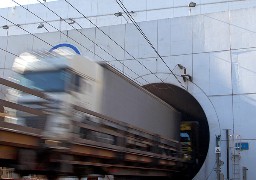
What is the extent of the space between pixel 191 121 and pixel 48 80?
1236cm

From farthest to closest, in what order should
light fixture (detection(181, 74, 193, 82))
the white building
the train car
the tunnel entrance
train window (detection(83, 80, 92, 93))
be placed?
light fixture (detection(181, 74, 193, 82)) < the tunnel entrance < the white building < train window (detection(83, 80, 92, 93)) < the train car

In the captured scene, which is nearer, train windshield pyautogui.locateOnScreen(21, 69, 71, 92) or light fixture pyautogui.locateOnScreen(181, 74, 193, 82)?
train windshield pyautogui.locateOnScreen(21, 69, 71, 92)

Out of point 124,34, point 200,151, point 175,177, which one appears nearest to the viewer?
point 175,177

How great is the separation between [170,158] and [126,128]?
443cm

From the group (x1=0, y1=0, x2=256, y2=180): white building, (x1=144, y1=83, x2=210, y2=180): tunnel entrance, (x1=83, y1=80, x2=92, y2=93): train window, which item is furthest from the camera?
(x1=144, y1=83, x2=210, y2=180): tunnel entrance

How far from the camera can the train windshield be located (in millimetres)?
11266

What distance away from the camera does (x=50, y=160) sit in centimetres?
813

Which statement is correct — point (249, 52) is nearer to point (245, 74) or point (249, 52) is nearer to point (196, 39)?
point (245, 74)

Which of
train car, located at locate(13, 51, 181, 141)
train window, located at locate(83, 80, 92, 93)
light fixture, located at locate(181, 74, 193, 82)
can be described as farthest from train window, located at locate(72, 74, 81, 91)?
light fixture, located at locate(181, 74, 193, 82)

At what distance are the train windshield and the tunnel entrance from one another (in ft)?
34.3

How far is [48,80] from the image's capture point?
37.5 ft

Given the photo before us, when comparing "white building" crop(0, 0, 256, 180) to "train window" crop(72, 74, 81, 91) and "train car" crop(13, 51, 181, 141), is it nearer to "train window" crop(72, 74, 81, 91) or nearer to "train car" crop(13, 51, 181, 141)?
"train car" crop(13, 51, 181, 141)

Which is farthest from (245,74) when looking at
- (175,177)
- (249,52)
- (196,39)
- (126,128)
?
(126,128)

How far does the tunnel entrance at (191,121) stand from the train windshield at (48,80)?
10.5 m
